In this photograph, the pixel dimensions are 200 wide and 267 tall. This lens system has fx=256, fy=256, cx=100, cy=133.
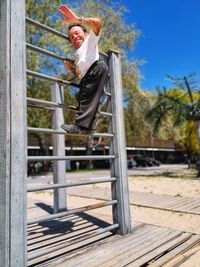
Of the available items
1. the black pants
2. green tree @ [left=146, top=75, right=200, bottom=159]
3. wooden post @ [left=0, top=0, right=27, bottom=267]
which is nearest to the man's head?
the black pants

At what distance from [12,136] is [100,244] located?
1.48 meters

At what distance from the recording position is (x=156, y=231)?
3.07 m

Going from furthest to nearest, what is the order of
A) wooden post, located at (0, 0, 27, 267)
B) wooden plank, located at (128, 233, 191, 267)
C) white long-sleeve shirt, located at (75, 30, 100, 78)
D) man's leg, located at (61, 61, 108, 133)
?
1. white long-sleeve shirt, located at (75, 30, 100, 78)
2. man's leg, located at (61, 61, 108, 133)
3. wooden plank, located at (128, 233, 191, 267)
4. wooden post, located at (0, 0, 27, 267)

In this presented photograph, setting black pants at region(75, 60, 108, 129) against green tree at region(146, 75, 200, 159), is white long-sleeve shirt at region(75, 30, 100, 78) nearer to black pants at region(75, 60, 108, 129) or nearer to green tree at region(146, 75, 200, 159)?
black pants at region(75, 60, 108, 129)

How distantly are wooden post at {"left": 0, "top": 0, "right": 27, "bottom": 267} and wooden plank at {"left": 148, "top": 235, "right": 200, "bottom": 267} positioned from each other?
112cm

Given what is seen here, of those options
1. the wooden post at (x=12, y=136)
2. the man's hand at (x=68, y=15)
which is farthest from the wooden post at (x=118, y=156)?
the wooden post at (x=12, y=136)

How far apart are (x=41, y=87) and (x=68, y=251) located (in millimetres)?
14549

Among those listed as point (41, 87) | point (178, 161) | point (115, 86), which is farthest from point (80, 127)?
point (178, 161)

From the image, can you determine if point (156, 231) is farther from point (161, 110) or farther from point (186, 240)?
point (161, 110)

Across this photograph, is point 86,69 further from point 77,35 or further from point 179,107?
point 179,107

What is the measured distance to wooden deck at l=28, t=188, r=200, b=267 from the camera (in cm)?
224

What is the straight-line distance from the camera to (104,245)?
262 cm

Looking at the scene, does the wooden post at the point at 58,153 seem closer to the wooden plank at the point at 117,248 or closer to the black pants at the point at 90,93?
the black pants at the point at 90,93

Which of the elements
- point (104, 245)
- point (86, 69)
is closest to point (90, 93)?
point (86, 69)
